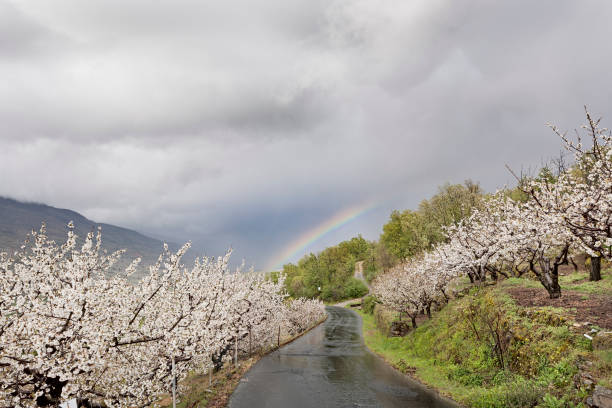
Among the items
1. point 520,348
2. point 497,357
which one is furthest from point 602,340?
point 497,357

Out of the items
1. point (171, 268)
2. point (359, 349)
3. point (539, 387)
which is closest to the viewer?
point (539, 387)

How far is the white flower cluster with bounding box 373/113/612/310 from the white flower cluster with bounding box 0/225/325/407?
1655cm

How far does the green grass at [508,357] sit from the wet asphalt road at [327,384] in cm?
191

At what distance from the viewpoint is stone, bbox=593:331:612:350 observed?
41.6ft

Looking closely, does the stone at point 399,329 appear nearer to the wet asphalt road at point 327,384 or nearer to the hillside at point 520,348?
the wet asphalt road at point 327,384

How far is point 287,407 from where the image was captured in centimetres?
1727

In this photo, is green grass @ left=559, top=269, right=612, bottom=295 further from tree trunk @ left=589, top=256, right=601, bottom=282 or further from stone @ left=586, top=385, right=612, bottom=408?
stone @ left=586, top=385, right=612, bottom=408

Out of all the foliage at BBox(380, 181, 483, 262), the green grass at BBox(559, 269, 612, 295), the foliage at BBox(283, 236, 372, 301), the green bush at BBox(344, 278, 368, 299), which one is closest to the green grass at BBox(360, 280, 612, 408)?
the green grass at BBox(559, 269, 612, 295)

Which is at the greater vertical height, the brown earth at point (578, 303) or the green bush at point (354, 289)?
the brown earth at point (578, 303)

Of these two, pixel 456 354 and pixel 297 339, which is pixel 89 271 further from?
pixel 297 339

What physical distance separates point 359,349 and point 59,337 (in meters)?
31.7

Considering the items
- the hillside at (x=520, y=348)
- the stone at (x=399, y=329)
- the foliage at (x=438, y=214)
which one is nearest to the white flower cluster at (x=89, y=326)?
the hillside at (x=520, y=348)

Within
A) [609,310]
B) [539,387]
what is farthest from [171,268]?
[609,310]

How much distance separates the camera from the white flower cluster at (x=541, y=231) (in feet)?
34.5
